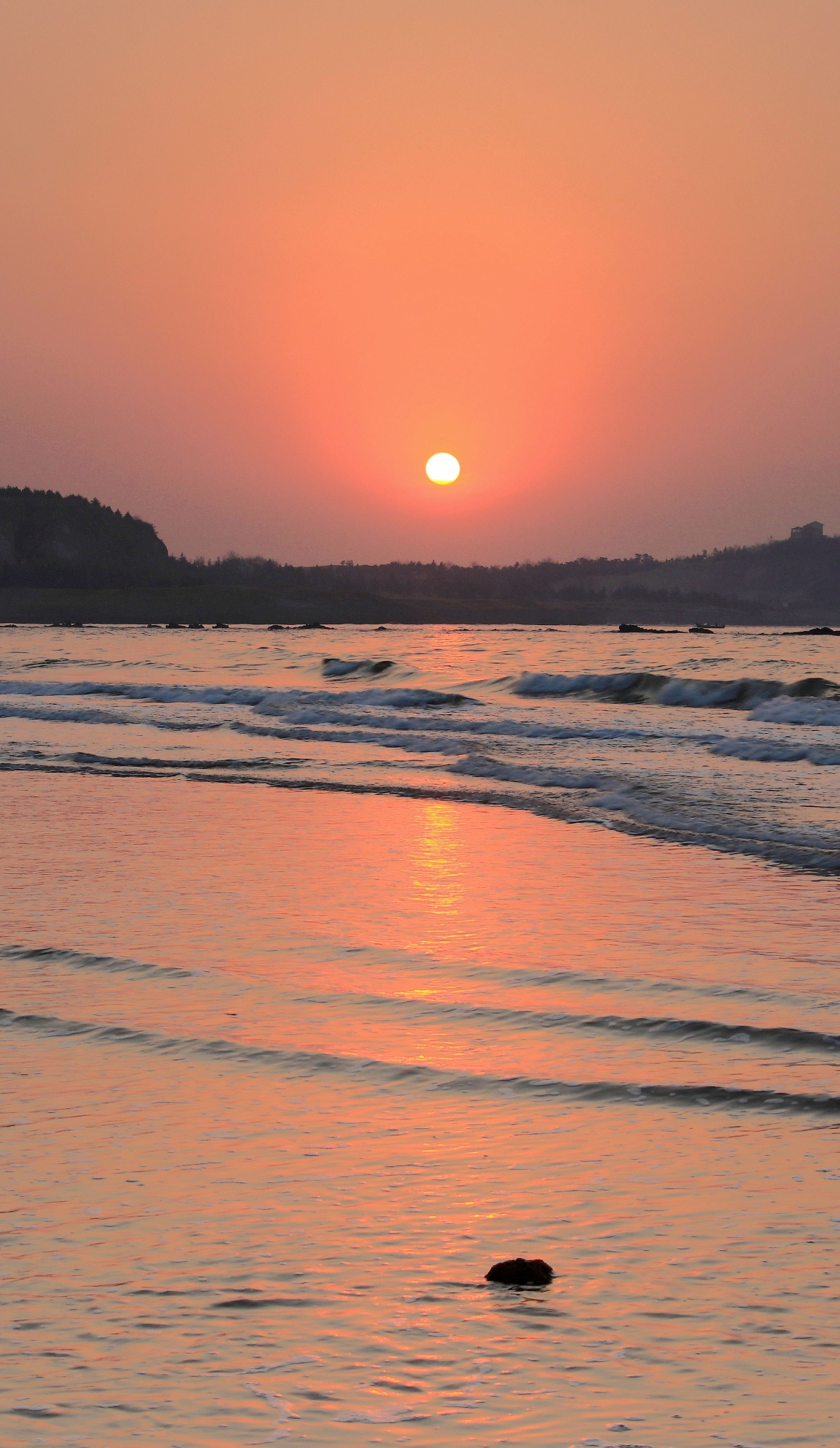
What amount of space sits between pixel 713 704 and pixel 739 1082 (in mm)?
28171

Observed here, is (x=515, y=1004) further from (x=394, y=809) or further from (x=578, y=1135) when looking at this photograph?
(x=394, y=809)

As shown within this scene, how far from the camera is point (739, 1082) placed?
17.6 feet

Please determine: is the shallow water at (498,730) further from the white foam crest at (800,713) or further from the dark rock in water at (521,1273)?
the dark rock in water at (521,1273)

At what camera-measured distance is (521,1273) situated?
3.58 m

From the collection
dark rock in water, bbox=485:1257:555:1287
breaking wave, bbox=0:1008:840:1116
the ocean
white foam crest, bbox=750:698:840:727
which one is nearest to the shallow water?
white foam crest, bbox=750:698:840:727

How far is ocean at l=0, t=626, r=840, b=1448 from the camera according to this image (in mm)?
3105

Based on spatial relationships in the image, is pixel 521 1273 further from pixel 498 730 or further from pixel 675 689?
pixel 675 689

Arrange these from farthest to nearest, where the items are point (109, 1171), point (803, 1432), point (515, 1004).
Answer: point (515, 1004), point (109, 1171), point (803, 1432)

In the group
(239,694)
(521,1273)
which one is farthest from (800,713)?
(521,1273)

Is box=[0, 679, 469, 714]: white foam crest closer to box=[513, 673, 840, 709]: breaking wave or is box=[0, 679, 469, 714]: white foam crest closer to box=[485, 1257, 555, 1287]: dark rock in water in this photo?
box=[513, 673, 840, 709]: breaking wave

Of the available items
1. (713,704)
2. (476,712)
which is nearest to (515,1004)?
(476,712)

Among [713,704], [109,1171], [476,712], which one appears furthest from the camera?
[713,704]

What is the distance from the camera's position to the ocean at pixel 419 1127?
3.11 meters

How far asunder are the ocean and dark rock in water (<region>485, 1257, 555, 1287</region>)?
0.04m
